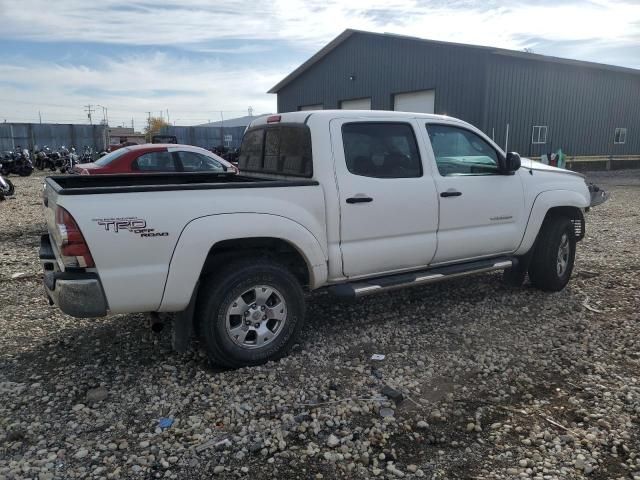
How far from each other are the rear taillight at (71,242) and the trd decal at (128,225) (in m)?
0.15

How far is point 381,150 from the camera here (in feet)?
A: 15.4

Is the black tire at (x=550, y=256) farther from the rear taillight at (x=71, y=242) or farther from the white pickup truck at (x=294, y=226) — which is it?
the rear taillight at (x=71, y=242)

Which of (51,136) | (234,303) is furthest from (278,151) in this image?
(51,136)

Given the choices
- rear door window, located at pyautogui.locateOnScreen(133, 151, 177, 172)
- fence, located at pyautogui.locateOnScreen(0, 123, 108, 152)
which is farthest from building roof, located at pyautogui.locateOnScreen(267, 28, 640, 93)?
rear door window, located at pyautogui.locateOnScreen(133, 151, 177, 172)

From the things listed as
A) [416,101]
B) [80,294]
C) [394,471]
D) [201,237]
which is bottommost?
[394,471]

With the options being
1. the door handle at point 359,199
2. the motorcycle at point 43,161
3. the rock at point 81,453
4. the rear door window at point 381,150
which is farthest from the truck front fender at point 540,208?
the motorcycle at point 43,161

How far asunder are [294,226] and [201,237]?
2.48 ft

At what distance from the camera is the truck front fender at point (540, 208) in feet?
18.5

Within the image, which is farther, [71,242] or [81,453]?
[71,242]

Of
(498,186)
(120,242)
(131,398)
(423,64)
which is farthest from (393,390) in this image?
(423,64)

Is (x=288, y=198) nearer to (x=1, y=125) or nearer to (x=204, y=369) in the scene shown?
(x=204, y=369)

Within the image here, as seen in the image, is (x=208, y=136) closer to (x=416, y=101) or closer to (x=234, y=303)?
(x=416, y=101)

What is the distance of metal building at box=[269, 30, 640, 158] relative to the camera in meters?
20.5

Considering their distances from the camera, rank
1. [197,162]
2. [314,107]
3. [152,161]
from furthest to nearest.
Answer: [314,107]
[197,162]
[152,161]
